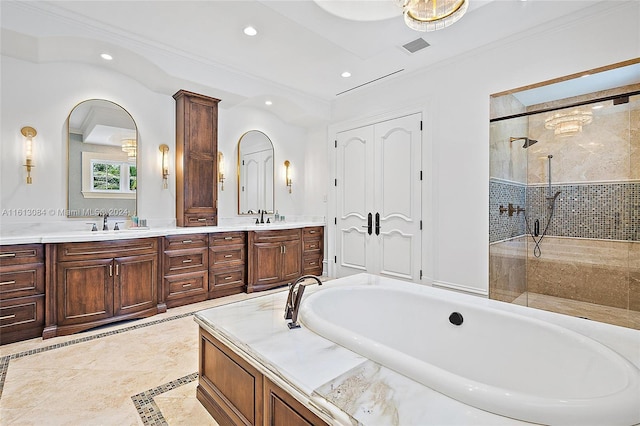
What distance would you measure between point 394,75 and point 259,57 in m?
1.62

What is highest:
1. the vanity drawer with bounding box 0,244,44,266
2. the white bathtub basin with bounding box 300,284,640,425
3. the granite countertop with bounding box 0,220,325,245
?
the granite countertop with bounding box 0,220,325,245

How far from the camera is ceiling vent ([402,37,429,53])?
3.06m

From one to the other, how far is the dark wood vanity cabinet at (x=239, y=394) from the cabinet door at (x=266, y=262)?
2301 millimetres

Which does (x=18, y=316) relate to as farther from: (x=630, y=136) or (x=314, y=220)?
(x=630, y=136)

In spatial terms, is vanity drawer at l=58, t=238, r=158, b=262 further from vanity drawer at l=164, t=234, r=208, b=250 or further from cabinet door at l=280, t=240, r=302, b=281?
cabinet door at l=280, t=240, r=302, b=281

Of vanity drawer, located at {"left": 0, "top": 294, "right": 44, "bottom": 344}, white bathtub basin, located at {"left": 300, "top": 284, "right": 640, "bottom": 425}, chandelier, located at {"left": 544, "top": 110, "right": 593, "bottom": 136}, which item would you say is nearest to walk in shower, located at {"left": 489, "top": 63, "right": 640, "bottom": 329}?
chandelier, located at {"left": 544, "top": 110, "right": 593, "bottom": 136}

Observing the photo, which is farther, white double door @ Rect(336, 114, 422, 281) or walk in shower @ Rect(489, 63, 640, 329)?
white double door @ Rect(336, 114, 422, 281)

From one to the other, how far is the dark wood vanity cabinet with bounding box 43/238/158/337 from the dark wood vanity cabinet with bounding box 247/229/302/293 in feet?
3.85

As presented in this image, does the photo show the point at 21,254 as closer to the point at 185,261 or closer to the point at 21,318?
the point at 21,318

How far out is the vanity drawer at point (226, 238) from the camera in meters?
3.71

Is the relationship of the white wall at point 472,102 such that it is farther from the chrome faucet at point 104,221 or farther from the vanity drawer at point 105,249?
the chrome faucet at point 104,221

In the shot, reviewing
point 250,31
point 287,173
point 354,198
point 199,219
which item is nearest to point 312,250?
point 354,198

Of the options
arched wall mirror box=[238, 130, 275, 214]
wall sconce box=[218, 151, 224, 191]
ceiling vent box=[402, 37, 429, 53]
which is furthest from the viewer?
arched wall mirror box=[238, 130, 275, 214]

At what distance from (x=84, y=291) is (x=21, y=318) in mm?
439
